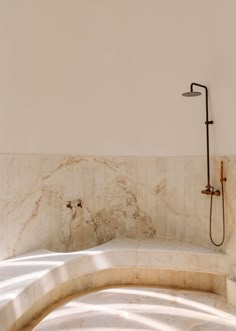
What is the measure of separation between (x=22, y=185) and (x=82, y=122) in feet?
2.82

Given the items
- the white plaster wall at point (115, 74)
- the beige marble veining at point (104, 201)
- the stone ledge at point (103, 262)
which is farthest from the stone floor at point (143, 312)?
the white plaster wall at point (115, 74)

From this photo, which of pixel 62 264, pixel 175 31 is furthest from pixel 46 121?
pixel 175 31

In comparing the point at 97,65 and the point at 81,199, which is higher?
the point at 97,65

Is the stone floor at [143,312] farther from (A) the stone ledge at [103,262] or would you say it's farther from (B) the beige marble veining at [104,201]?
(B) the beige marble veining at [104,201]

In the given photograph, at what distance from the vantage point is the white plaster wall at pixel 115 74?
8.28 feet

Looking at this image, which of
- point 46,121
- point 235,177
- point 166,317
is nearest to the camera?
point 166,317

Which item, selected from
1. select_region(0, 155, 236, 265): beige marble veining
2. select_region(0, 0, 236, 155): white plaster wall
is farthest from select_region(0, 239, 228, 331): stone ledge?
select_region(0, 0, 236, 155): white plaster wall

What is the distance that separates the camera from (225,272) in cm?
251

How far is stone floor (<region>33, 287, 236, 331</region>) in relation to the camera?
2066 mm

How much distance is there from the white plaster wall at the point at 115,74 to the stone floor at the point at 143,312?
1.28 m

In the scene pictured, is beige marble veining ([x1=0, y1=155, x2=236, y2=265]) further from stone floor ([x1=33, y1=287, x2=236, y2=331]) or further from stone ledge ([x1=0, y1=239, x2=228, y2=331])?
stone floor ([x1=33, y1=287, x2=236, y2=331])

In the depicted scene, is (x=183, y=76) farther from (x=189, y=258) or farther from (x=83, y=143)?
(x=189, y=258)

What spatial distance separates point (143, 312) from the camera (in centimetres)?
226

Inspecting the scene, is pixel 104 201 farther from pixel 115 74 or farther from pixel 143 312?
pixel 115 74
